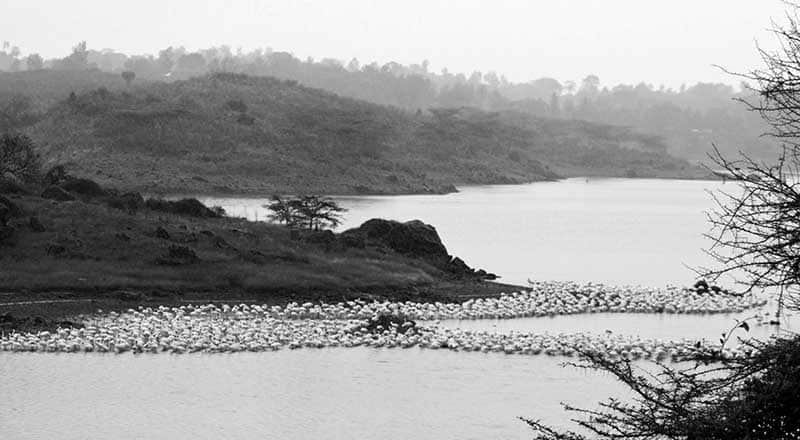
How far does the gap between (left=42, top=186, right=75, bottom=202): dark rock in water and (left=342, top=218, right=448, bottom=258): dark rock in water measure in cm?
924

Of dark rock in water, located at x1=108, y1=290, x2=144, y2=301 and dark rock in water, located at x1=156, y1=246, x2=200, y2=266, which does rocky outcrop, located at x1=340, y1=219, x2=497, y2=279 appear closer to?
dark rock in water, located at x1=156, y1=246, x2=200, y2=266

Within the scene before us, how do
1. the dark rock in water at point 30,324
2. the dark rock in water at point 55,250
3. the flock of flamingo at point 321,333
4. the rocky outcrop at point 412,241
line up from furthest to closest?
the rocky outcrop at point 412,241 → the dark rock in water at point 55,250 → the dark rock in water at point 30,324 → the flock of flamingo at point 321,333

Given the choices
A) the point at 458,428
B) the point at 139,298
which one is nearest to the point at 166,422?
the point at 458,428

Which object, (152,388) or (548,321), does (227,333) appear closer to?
(152,388)

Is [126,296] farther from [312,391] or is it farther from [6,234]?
[312,391]

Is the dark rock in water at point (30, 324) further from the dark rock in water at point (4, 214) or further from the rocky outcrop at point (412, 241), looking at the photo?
the rocky outcrop at point (412, 241)

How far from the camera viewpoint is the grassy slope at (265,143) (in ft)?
281

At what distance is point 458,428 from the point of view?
19953mm

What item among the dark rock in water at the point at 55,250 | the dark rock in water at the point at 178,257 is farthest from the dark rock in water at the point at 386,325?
the dark rock in water at the point at 55,250

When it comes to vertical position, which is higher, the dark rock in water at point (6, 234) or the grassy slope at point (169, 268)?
the dark rock in water at point (6, 234)

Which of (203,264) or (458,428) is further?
(203,264)

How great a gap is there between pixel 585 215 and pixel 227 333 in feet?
162

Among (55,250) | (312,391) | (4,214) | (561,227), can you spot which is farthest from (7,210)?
(561,227)

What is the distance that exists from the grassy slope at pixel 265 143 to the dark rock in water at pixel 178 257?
146 ft
